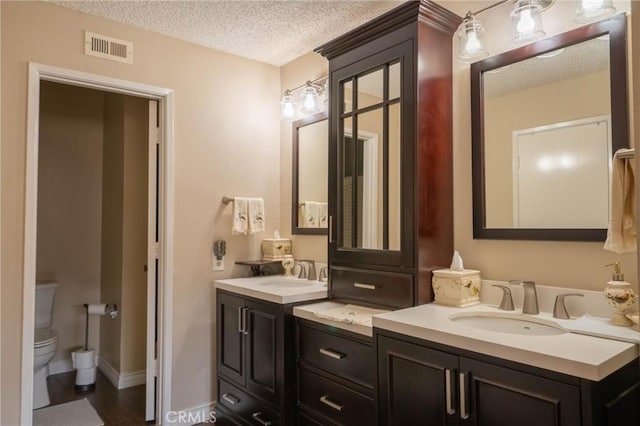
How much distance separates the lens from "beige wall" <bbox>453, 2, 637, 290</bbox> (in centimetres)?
160

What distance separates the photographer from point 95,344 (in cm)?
369

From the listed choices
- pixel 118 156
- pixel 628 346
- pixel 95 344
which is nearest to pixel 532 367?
pixel 628 346

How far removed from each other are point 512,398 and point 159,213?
223cm

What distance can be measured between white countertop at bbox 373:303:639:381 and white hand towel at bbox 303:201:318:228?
4.43 feet

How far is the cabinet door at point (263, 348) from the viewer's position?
2168 millimetres

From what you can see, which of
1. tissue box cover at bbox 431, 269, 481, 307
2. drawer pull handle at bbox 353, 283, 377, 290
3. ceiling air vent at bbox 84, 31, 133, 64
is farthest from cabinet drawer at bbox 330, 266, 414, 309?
ceiling air vent at bbox 84, 31, 133, 64

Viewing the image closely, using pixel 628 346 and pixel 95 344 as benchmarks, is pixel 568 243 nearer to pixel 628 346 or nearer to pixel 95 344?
pixel 628 346

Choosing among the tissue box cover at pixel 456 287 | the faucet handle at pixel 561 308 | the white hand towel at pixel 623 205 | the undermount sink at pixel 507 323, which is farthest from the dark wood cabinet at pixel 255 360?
the white hand towel at pixel 623 205

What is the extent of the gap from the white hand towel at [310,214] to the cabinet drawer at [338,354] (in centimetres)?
91

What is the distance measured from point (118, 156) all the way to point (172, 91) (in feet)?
3.56

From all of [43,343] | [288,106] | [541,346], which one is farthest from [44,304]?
[541,346]

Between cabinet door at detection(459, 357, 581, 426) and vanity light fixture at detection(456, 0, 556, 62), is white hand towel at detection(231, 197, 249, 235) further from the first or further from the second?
cabinet door at detection(459, 357, 581, 426)

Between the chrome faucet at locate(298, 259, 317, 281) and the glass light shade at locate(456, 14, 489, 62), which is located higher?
the glass light shade at locate(456, 14, 489, 62)

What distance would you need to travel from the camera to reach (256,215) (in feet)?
9.51
